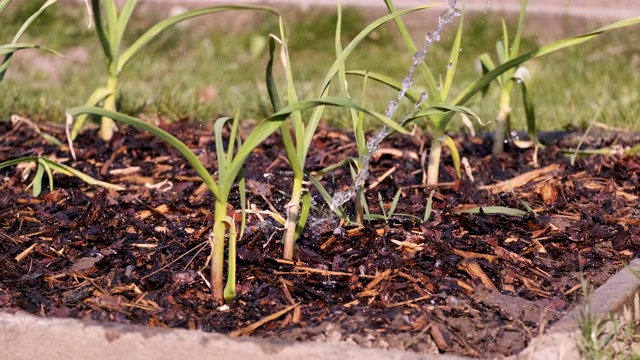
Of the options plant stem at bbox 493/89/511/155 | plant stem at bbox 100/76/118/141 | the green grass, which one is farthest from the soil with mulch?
the green grass

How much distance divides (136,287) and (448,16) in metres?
1.35

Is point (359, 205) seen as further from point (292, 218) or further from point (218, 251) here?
point (218, 251)

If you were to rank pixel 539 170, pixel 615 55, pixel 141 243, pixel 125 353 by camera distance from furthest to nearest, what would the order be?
1. pixel 615 55
2. pixel 539 170
3. pixel 141 243
4. pixel 125 353

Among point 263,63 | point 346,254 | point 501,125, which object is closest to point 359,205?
point 346,254

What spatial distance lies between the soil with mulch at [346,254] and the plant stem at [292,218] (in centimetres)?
4

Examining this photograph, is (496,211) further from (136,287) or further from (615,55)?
(615,55)

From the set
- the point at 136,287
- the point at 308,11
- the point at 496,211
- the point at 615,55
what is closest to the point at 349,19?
the point at 308,11

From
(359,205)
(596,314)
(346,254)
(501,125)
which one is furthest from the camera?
(501,125)

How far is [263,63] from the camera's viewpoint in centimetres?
692

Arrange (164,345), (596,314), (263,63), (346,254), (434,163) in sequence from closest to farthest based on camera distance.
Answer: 1. (164,345)
2. (596,314)
3. (346,254)
4. (434,163)
5. (263,63)

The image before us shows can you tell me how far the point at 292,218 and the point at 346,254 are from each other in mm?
209

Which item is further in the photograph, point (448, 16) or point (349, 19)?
point (349, 19)

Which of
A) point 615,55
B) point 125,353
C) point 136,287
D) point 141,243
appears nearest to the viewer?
point 125,353

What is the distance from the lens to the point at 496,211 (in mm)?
2982
